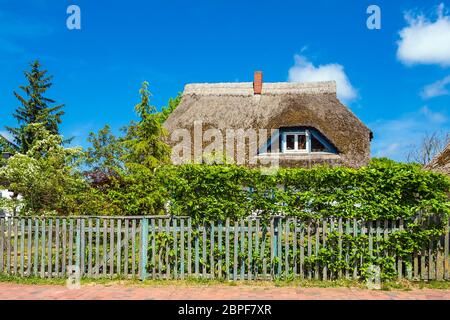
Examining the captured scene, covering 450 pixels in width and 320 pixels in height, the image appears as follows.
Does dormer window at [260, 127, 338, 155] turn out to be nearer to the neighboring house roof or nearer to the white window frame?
the white window frame

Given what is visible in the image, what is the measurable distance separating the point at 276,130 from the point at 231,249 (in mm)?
14448

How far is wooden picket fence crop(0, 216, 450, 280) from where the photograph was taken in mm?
8273

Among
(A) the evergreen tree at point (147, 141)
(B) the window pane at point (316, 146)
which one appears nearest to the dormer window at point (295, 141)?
(B) the window pane at point (316, 146)

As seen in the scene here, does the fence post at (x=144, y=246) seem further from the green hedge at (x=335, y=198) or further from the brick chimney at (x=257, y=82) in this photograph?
the brick chimney at (x=257, y=82)

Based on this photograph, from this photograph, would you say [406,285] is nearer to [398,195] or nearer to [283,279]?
[398,195]

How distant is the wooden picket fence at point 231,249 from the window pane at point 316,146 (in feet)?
45.9

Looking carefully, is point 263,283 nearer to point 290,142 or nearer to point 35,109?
point 290,142

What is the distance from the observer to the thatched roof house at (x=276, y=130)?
21781 mm

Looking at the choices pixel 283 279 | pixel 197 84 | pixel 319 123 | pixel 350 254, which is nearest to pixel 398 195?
pixel 350 254

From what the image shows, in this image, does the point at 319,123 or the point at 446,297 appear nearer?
the point at 446,297

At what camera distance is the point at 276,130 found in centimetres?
2236

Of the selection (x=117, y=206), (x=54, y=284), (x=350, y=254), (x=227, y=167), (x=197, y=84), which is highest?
(x=197, y=84)
